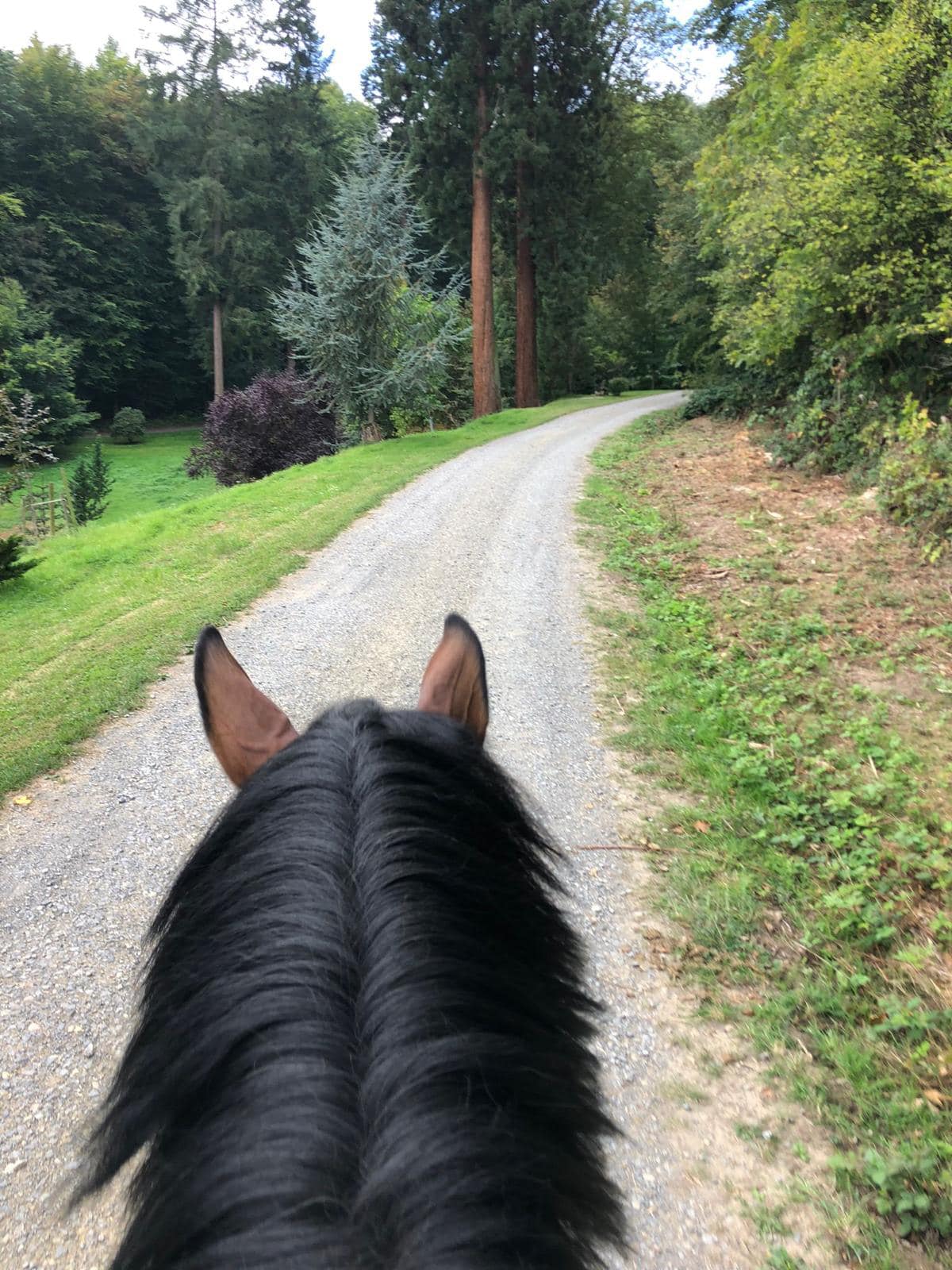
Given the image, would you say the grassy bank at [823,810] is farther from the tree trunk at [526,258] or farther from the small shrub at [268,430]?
the tree trunk at [526,258]

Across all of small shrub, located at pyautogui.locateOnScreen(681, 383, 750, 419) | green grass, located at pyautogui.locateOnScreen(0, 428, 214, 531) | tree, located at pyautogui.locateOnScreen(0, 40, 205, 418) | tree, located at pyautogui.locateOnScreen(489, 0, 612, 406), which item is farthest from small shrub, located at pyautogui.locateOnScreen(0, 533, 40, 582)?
tree, located at pyautogui.locateOnScreen(0, 40, 205, 418)

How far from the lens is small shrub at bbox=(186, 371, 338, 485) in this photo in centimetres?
1742

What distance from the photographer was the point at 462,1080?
0.84 metres

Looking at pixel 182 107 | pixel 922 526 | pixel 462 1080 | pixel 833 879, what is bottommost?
pixel 833 879

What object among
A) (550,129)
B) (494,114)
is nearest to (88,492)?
(494,114)

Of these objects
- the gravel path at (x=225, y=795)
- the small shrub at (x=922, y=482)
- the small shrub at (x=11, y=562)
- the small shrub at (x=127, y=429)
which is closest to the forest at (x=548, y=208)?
the small shrub at (x=922, y=482)

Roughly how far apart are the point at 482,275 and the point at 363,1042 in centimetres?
2257

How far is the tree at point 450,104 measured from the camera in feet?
62.5

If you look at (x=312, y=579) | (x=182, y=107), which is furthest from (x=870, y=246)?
(x=182, y=107)

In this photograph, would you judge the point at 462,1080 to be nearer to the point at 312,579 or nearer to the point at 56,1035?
the point at 56,1035

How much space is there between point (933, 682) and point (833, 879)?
2294 mm

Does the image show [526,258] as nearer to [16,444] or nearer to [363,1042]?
[16,444]

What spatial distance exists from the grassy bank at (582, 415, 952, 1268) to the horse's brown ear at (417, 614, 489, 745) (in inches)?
63.4

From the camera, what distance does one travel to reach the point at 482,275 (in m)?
20.9
